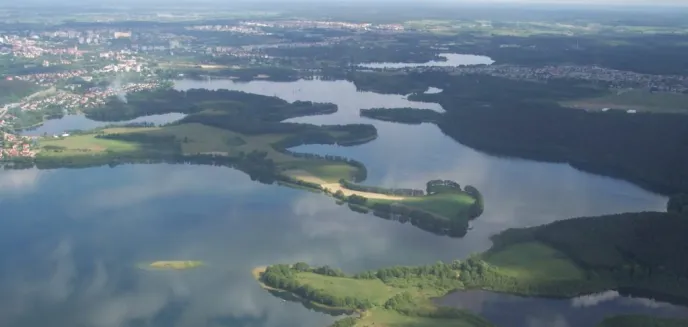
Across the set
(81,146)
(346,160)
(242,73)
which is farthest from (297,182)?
(242,73)

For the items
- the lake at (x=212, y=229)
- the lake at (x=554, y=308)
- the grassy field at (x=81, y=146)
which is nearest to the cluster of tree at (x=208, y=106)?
the grassy field at (x=81, y=146)

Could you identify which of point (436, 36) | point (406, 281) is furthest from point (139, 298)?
point (436, 36)

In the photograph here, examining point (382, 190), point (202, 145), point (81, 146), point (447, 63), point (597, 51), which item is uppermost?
point (597, 51)

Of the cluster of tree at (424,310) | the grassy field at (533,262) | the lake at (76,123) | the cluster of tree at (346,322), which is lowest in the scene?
the lake at (76,123)

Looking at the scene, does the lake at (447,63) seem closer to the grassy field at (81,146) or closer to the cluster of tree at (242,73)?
the cluster of tree at (242,73)

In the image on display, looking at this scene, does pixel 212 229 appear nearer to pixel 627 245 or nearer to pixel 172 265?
pixel 172 265
